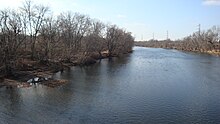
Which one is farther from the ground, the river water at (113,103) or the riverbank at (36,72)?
the riverbank at (36,72)

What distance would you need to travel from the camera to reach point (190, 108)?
2092cm

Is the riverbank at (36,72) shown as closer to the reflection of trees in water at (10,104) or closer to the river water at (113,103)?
the river water at (113,103)

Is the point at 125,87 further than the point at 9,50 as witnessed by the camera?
No

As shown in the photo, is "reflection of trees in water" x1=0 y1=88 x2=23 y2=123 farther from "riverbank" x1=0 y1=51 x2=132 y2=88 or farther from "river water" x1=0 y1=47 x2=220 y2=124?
"riverbank" x1=0 y1=51 x2=132 y2=88

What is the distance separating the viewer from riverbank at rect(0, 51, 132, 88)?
2909 centimetres

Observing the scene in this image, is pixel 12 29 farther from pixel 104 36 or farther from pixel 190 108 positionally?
pixel 104 36

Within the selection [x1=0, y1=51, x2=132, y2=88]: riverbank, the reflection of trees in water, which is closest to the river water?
the reflection of trees in water

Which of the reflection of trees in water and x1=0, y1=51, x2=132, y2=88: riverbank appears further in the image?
x1=0, y1=51, x2=132, y2=88: riverbank

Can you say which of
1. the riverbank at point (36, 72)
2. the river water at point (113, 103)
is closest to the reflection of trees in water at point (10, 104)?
the river water at point (113, 103)

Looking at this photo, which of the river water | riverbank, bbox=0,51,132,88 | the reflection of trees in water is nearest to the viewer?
the river water

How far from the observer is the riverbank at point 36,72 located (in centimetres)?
2909

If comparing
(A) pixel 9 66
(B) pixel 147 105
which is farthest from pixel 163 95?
(A) pixel 9 66

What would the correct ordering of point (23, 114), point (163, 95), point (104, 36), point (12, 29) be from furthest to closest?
point (104, 36) < point (12, 29) < point (163, 95) < point (23, 114)

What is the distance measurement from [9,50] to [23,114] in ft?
56.4
